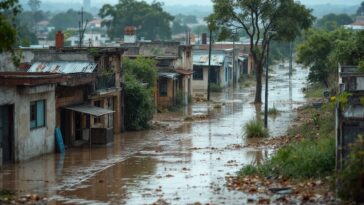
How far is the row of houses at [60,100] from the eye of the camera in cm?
2877

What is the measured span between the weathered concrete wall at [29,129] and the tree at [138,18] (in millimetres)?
82673

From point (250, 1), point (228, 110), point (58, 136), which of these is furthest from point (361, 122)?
point (250, 1)

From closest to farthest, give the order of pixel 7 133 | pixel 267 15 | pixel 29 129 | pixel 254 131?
1. pixel 7 133
2. pixel 29 129
3. pixel 254 131
4. pixel 267 15

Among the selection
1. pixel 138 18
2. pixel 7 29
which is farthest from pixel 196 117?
pixel 138 18

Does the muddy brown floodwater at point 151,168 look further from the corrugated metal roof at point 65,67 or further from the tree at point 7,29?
the tree at point 7,29

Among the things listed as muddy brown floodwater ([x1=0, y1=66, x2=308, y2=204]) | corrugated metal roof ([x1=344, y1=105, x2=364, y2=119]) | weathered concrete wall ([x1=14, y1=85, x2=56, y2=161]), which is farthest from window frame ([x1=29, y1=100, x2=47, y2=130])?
corrugated metal roof ([x1=344, y1=105, x2=364, y2=119])

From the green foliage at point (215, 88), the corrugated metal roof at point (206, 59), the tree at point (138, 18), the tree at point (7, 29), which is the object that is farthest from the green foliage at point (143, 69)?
the tree at point (138, 18)

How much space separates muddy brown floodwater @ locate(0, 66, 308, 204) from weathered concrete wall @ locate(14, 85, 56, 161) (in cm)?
51

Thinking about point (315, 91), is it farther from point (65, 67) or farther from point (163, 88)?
point (65, 67)

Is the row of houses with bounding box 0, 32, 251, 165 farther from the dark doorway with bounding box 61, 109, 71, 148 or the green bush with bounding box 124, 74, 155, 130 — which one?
the green bush with bounding box 124, 74, 155, 130

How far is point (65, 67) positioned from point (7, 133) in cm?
1105

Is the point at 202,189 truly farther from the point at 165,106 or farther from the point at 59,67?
the point at 165,106

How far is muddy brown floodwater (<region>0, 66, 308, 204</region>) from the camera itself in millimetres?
21000

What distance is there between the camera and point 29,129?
98.7 ft
